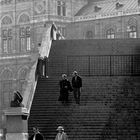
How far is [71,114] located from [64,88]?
106 cm

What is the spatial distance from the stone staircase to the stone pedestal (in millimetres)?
1335

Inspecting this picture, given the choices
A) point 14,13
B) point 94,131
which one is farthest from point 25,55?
point 94,131

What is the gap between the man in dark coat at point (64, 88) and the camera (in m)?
24.9

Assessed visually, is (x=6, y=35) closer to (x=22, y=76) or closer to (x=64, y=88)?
(x=22, y=76)

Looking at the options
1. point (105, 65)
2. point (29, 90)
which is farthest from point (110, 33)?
point (29, 90)

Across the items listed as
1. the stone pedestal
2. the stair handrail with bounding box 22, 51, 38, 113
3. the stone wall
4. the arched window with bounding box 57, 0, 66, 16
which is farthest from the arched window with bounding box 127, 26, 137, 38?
the stone pedestal

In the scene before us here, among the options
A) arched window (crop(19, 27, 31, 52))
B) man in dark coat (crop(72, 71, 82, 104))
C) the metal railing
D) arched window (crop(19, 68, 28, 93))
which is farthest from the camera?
arched window (crop(19, 27, 31, 52))

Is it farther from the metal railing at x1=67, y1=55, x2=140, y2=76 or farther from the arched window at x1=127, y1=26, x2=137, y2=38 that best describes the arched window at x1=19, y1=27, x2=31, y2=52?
the metal railing at x1=67, y1=55, x2=140, y2=76

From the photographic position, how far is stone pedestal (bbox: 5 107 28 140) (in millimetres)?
22328

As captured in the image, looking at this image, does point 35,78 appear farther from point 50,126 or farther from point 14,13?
point 14,13

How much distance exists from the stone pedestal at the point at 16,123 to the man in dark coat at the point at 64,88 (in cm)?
275

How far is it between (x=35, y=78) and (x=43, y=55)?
9.49 feet

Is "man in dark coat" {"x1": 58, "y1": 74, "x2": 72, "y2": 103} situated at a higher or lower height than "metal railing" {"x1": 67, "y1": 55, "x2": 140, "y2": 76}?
lower

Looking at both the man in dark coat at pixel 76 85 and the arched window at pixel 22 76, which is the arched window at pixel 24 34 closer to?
the arched window at pixel 22 76
